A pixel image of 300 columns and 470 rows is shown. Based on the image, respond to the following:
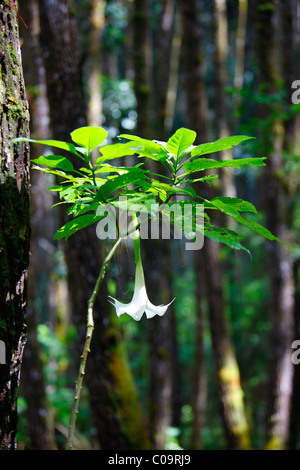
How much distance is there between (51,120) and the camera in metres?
3.14

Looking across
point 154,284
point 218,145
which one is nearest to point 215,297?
point 154,284

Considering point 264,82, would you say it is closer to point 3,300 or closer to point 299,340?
point 299,340

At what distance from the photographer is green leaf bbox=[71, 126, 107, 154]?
42.9 inches

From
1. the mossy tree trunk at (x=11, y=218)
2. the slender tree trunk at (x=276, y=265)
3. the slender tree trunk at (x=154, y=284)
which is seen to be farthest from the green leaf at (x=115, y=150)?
the slender tree trunk at (x=276, y=265)

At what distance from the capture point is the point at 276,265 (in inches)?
213

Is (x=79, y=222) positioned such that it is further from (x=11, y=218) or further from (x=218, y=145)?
(x=218, y=145)

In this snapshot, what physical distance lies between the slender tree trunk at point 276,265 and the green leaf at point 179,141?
4.35 m

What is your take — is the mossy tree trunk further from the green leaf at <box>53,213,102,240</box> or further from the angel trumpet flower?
the angel trumpet flower

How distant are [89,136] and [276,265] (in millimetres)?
4767

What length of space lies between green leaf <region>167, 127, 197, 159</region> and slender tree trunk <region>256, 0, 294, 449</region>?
4.35 metres

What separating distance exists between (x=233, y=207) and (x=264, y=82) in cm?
503

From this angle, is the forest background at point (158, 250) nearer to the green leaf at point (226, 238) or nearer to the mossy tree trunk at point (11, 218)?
the green leaf at point (226, 238)

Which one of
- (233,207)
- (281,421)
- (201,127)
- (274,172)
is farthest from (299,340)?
(233,207)

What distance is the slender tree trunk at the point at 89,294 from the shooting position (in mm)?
2920
